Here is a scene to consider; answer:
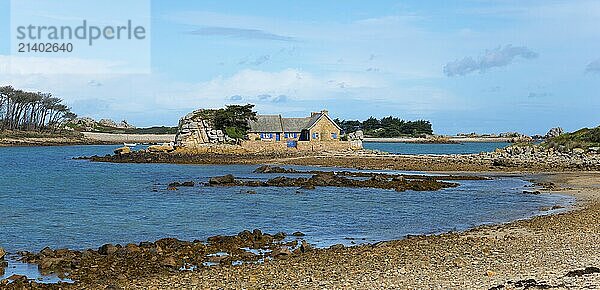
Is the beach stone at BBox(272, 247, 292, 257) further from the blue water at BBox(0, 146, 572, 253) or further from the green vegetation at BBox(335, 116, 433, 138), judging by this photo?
the green vegetation at BBox(335, 116, 433, 138)

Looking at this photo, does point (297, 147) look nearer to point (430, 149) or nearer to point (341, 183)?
point (341, 183)

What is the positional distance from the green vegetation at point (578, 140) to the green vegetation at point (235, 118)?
33.0 m

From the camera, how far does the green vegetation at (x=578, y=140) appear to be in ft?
184

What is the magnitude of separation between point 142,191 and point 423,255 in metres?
22.8

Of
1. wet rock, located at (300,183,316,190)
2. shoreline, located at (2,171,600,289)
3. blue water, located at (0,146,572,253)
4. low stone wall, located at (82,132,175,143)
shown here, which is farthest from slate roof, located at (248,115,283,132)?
low stone wall, located at (82,132,175,143)

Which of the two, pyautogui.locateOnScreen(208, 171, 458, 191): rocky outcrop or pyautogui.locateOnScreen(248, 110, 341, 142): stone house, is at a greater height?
pyautogui.locateOnScreen(248, 110, 341, 142): stone house

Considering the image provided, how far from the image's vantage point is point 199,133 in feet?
241

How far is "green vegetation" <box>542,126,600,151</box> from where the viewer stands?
56.1 meters

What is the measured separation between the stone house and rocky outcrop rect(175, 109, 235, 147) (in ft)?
12.3

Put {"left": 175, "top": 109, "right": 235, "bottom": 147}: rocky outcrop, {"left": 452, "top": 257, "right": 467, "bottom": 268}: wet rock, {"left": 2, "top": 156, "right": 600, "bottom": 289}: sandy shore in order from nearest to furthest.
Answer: {"left": 2, "top": 156, "right": 600, "bottom": 289}: sandy shore, {"left": 452, "top": 257, "right": 467, "bottom": 268}: wet rock, {"left": 175, "top": 109, "right": 235, "bottom": 147}: rocky outcrop

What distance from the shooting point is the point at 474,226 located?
20016mm

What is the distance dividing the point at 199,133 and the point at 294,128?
11.7m

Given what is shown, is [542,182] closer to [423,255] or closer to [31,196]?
[423,255]

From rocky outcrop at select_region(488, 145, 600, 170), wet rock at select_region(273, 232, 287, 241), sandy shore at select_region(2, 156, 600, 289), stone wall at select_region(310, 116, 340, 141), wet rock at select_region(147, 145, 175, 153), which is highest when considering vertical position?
→ stone wall at select_region(310, 116, 340, 141)
